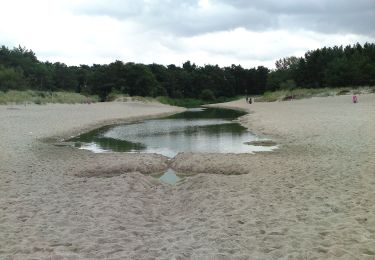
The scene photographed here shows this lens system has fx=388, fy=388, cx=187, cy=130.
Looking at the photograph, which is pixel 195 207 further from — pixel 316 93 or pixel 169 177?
pixel 316 93

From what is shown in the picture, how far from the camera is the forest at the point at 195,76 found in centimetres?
8597

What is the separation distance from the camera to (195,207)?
10.1m

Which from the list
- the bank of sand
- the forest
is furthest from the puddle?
the forest

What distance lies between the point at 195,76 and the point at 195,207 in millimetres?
160071

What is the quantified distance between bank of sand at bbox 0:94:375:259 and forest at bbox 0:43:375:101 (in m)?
73.4

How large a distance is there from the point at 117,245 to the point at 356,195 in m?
6.17

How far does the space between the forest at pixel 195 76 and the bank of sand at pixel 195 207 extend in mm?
73384

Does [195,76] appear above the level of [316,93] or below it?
above

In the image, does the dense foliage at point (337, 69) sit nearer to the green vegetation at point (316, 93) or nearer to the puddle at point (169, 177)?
the green vegetation at point (316, 93)

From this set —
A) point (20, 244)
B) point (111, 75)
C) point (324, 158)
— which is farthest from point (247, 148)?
point (111, 75)

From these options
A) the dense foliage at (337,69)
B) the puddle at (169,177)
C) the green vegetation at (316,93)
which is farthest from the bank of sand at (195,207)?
the dense foliage at (337,69)

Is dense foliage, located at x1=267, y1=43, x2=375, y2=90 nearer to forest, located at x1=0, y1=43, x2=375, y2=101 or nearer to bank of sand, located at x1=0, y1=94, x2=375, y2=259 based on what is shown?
forest, located at x1=0, y1=43, x2=375, y2=101

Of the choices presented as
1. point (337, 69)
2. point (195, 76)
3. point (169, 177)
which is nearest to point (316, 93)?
point (337, 69)

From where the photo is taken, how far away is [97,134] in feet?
102
